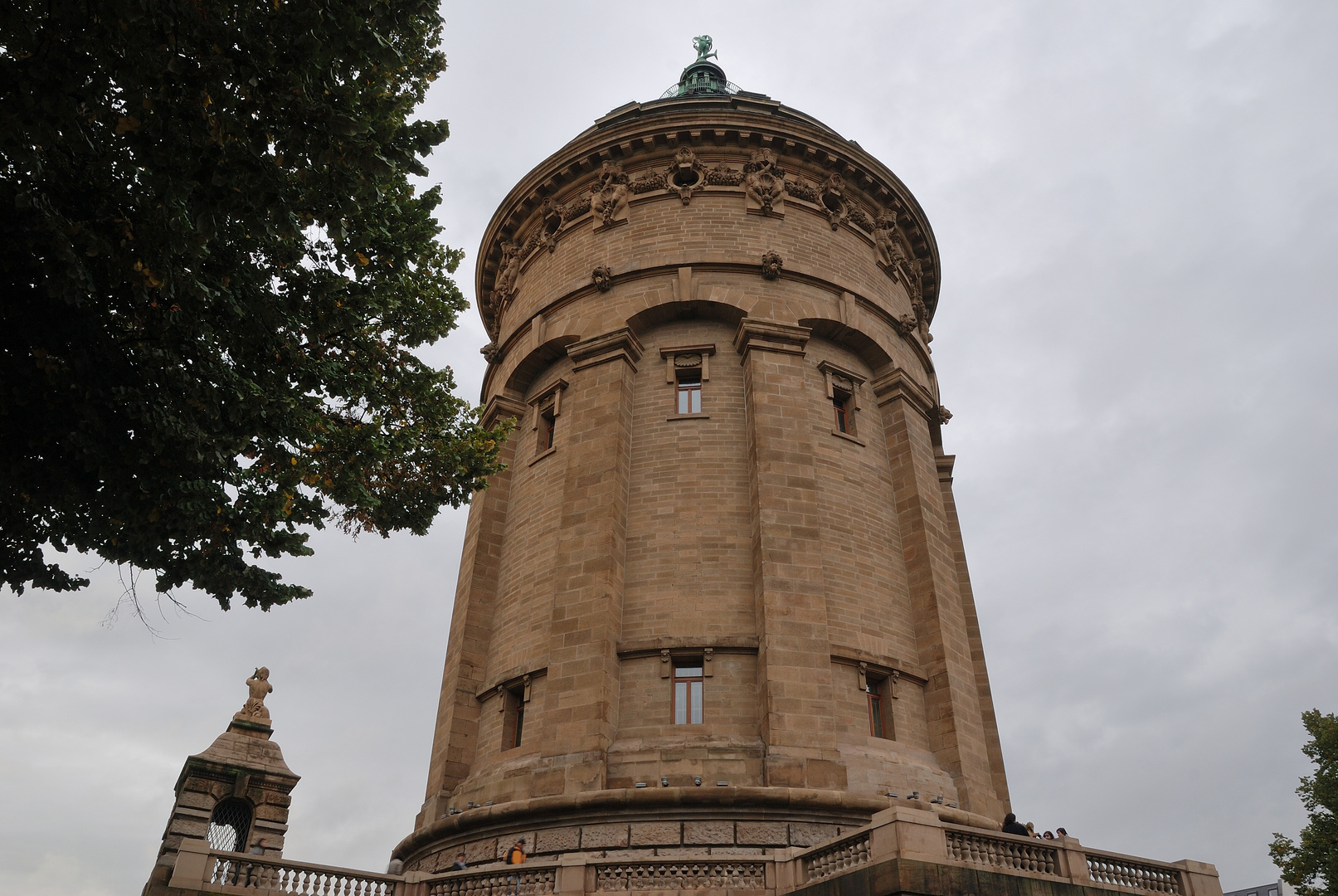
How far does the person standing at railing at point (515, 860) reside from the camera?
51.9 ft

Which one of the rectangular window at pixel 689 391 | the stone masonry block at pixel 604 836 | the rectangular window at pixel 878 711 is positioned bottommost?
the stone masonry block at pixel 604 836

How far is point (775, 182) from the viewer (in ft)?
87.9

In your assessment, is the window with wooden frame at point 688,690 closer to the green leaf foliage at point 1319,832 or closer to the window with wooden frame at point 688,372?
the window with wooden frame at point 688,372

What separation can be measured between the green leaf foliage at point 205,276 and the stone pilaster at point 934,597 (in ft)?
42.1

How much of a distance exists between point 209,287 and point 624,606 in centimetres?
1185

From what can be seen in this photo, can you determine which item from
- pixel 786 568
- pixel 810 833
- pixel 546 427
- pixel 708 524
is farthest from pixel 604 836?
pixel 546 427

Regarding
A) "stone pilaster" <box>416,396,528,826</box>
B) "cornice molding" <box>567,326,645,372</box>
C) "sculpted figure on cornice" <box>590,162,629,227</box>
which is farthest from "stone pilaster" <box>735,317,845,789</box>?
"stone pilaster" <box>416,396,528,826</box>

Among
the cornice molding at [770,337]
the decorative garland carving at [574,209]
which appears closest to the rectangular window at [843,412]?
the cornice molding at [770,337]

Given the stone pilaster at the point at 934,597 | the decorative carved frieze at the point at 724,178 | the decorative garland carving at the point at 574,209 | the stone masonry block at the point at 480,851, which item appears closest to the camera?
the stone masonry block at the point at 480,851

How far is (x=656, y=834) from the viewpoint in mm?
17812

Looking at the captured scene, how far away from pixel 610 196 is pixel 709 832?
17.8m

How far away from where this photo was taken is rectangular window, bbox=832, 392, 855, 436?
25.0 m

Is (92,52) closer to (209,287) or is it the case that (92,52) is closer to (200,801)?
(209,287)

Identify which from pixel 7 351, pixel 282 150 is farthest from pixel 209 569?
pixel 282 150
